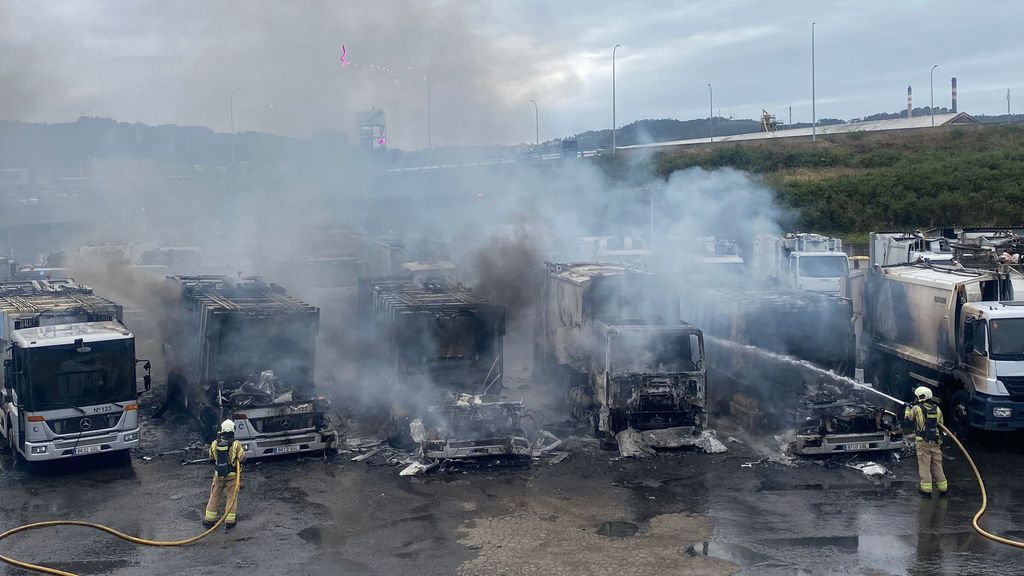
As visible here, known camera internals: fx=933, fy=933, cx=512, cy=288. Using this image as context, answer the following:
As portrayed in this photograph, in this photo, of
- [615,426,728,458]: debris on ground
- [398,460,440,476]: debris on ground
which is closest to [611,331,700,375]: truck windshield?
[615,426,728,458]: debris on ground

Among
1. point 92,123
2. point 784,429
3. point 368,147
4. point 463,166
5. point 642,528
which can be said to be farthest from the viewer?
point 92,123

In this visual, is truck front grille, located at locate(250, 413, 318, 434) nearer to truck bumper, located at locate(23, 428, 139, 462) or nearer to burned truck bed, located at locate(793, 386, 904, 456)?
truck bumper, located at locate(23, 428, 139, 462)

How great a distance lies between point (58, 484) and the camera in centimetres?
1380

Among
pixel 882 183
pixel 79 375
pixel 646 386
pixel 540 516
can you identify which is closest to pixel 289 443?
pixel 79 375

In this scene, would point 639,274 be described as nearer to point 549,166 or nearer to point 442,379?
point 442,379

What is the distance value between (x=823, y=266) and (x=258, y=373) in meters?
18.0

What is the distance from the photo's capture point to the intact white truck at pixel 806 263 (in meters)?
27.1

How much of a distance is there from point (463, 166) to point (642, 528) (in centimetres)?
2772

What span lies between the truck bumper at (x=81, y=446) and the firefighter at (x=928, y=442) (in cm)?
1154

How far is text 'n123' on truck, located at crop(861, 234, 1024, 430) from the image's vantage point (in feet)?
47.4

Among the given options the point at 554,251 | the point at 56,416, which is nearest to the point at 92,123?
the point at 554,251

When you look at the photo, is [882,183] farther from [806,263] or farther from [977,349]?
[977,349]

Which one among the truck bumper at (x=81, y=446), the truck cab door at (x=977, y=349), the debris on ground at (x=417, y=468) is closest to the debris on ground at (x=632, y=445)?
the debris on ground at (x=417, y=468)

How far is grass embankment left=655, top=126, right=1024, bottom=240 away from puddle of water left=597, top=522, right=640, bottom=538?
2571cm
